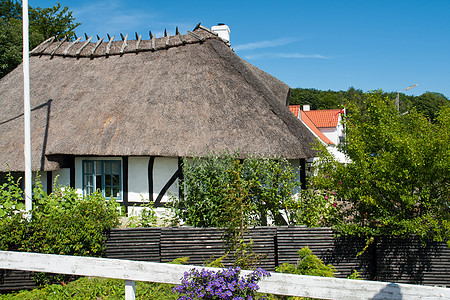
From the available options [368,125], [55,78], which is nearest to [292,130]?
[368,125]

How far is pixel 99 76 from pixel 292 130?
21.0 ft

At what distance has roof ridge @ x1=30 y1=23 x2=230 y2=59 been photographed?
11.5 metres

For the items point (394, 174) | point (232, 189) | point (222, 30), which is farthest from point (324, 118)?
point (394, 174)

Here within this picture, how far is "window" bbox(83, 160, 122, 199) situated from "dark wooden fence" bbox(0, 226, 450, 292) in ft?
12.6

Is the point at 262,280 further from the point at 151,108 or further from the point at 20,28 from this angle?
the point at 20,28

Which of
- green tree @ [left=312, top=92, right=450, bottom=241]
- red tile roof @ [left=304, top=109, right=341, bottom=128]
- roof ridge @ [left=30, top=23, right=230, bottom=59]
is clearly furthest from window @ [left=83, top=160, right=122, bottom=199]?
red tile roof @ [left=304, top=109, right=341, bottom=128]

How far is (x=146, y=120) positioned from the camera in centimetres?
929

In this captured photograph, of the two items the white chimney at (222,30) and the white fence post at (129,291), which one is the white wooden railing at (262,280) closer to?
the white fence post at (129,291)

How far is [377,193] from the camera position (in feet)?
18.7

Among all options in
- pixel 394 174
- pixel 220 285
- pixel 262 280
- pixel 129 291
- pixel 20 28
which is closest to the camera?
pixel 220 285

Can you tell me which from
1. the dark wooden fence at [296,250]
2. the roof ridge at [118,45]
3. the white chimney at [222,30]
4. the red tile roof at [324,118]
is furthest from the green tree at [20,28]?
the red tile roof at [324,118]

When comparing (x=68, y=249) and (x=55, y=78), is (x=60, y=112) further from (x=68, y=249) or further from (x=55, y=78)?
(x=68, y=249)

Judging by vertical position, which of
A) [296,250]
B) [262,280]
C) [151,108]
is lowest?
[296,250]

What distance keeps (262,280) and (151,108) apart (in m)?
6.92
